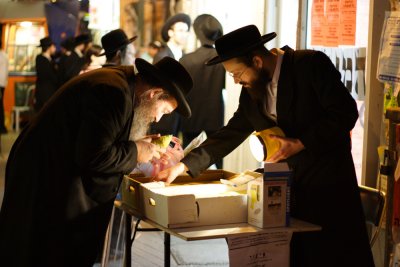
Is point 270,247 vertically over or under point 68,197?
under

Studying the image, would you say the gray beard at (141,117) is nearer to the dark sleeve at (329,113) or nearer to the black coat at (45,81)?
the dark sleeve at (329,113)

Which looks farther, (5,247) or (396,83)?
(396,83)

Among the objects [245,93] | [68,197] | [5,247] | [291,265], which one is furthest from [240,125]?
[5,247]

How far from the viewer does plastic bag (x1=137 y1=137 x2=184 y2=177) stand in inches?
155

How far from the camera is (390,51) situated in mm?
4301

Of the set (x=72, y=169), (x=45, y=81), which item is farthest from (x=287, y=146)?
(x=45, y=81)

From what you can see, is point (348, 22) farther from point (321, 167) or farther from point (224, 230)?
point (224, 230)

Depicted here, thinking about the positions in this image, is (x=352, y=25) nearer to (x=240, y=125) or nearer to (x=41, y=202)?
(x=240, y=125)

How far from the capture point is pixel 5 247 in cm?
341

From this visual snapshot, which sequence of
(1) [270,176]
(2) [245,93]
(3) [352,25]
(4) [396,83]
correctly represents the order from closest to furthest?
(1) [270,176] < (2) [245,93] < (4) [396,83] < (3) [352,25]

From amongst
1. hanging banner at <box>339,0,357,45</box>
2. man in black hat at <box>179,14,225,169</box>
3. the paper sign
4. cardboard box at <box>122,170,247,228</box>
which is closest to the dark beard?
cardboard box at <box>122,170,247,228</box>

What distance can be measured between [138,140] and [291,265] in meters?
1.02

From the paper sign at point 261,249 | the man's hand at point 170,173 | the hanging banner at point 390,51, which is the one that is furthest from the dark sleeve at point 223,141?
the hanging banner at point 390,51

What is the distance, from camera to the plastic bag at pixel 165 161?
3.93m
